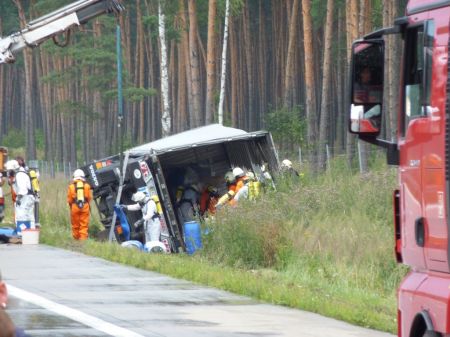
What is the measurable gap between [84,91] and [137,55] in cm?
406

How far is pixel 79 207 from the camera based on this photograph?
28.4 metres

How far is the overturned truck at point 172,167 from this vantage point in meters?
28.4

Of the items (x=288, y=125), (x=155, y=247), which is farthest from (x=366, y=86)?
(x=288, y=125)

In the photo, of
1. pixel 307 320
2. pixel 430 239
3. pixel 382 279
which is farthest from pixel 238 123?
pixel 430 239

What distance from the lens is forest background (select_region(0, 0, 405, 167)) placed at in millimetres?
56309

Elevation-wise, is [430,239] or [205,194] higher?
[430,239]

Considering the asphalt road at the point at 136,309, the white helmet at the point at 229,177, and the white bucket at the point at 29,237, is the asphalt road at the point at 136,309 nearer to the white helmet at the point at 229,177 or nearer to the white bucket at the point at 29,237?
the white bucket at the point at 29,237

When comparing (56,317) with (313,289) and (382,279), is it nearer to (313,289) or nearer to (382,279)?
(313,289)

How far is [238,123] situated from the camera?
260 ft

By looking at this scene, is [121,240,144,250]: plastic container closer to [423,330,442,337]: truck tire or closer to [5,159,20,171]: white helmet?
[5,159,20,171]: white helmet

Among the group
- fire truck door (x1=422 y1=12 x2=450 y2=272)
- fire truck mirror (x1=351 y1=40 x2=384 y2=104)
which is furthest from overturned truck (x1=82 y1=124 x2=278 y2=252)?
fire truck door (x1=422 y1=12 x2=450 y2=272)

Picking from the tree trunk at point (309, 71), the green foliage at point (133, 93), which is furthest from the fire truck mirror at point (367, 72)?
the green foliage at point (133, 93)

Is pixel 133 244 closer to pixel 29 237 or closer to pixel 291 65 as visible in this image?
pixel 29 237

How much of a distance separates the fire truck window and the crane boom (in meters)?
20.4
